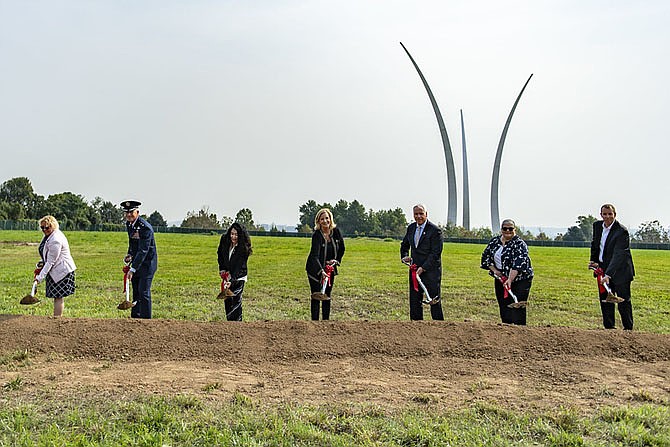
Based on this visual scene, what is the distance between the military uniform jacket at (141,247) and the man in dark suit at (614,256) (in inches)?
227

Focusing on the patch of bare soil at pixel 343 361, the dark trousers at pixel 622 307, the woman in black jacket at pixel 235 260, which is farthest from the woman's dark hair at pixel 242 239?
the dark trousers at pixel 622 307

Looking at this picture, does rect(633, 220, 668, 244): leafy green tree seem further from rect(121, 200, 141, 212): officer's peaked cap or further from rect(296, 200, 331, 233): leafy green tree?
rect(121, 200, 141, 212): officer's peaked cap

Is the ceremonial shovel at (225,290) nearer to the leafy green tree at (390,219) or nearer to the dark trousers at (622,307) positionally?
the dark trousers at (622,307)

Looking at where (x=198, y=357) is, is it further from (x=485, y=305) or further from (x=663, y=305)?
(x=663, y=305)

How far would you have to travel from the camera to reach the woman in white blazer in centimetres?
856

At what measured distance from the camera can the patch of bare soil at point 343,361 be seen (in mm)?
5781

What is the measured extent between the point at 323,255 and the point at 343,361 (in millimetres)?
2446

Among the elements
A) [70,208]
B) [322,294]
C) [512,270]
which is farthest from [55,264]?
[70,208]

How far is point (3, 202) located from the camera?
3369 inches

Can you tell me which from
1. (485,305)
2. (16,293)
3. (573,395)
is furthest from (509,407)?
(16,293)

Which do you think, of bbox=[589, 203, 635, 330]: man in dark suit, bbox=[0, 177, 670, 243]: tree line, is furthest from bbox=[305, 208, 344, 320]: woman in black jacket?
bbox=[0, 177, 670, 243]: tree line

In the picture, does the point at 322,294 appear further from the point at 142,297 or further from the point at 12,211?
the point at 12,211

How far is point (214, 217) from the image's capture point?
94.2m

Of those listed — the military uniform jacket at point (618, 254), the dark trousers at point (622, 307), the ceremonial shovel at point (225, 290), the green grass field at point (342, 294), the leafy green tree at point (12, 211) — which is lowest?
the green grass field at point (342, 294)
